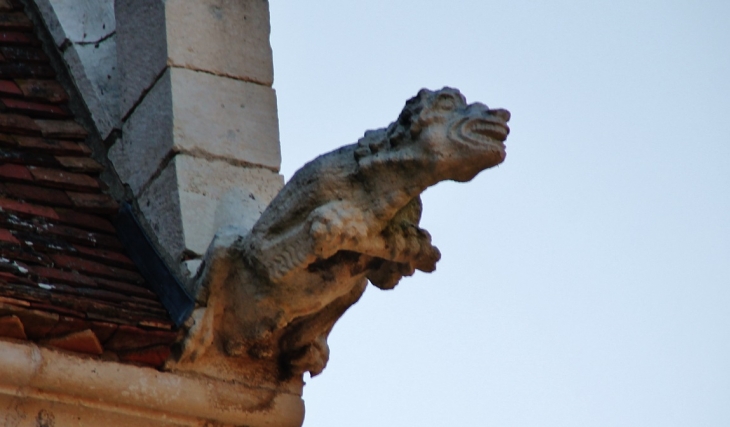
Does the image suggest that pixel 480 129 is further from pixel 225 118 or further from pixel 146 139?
pixel 146 139

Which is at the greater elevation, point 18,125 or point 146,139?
point 146,139

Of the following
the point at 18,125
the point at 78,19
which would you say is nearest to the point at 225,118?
the point at 18,125

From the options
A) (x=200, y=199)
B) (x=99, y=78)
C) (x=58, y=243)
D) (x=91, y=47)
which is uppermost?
(x=91, y=47)

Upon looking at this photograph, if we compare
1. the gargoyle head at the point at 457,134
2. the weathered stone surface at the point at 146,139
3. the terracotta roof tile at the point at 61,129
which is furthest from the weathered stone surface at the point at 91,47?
the gargoyle head at the point at 457,134

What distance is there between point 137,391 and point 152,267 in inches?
23.6

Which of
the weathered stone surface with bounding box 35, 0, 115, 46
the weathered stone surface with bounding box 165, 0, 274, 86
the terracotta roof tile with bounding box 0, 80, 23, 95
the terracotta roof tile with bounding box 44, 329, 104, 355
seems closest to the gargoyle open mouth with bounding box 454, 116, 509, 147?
the terracotta roof tile with bounding box 44, 329, 104, 355

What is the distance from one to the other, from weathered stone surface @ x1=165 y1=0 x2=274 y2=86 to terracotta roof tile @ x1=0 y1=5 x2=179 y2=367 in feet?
1.58

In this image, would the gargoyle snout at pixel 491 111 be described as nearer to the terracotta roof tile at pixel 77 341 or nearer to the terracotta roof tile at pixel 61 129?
the terracotta roof tile at pixel 77 341

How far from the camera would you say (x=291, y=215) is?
204 inches

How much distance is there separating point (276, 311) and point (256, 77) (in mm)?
1320

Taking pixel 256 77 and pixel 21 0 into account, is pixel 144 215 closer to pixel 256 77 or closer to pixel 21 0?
pixel 256 77

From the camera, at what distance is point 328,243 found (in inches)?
199

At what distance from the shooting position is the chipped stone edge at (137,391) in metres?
4.84

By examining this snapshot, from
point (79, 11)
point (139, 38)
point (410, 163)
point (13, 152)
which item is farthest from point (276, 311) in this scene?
point (79, 11)
